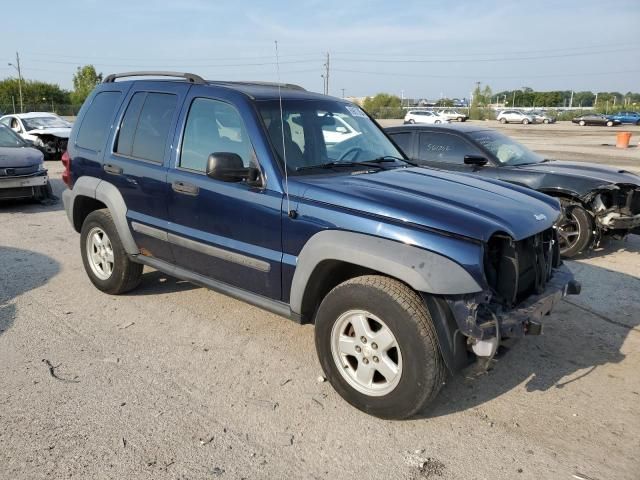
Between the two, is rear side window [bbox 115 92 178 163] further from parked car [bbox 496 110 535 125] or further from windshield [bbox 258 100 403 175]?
parked car [bbox 496 110 535 125]

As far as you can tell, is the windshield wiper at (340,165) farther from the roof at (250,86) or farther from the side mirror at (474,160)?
the side mirror at (474,160)

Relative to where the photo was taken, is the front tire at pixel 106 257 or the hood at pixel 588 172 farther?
the hood at pixel 588 172

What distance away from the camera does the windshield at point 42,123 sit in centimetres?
1686

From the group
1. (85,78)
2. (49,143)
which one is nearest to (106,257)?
(49,143)

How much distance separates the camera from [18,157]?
9.24m

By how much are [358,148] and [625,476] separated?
2772 millimetres

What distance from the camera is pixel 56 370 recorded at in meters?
3.71

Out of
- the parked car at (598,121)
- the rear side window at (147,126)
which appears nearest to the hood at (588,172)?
the rear side window at (147,126)

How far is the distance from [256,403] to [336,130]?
2176 millimetres

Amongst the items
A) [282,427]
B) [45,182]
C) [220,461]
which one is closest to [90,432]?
[220,461]

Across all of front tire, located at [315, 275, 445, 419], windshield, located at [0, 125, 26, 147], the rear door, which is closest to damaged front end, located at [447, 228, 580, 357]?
front tire, located at [315, 275, 445, 419]

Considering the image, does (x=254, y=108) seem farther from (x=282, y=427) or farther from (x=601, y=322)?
(x=601, y=322)

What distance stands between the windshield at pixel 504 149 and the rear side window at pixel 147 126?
4.38 metres

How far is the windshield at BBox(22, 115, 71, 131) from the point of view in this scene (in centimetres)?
1686
